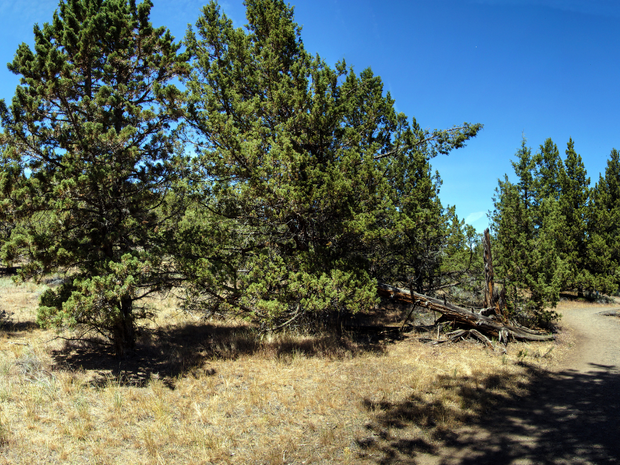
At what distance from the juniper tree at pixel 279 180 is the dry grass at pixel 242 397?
4.81 feet

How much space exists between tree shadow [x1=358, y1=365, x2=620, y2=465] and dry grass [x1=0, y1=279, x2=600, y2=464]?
0.05 m

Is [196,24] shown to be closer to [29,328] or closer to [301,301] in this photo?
[301,301]

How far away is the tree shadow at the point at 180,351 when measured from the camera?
760 centimetres

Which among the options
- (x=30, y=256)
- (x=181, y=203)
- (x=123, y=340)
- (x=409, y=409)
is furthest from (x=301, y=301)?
(x=30, y=256)

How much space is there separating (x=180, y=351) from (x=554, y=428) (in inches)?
327

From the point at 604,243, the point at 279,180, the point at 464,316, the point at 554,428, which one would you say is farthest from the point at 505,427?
the point at 604,243

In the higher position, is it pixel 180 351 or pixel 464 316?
pixel 464 316

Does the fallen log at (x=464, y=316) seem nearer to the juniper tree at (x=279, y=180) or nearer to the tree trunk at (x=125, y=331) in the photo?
the juniper tree at (x=279, y=180)

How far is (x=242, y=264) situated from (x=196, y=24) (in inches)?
308

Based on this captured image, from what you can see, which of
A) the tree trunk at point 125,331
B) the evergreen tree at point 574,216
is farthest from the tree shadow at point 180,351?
the evergreen tree at point 574,216

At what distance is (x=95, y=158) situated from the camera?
7230 mm

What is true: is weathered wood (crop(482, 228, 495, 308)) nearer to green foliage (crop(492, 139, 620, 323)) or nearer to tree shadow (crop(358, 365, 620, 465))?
green foliage (crop(492, 139, 620, 323))

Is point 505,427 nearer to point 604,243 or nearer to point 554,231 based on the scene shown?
point 554,231

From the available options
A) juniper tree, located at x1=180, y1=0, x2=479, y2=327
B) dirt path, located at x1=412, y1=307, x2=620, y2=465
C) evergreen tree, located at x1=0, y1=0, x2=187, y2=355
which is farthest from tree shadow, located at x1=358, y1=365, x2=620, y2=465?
evergreen tree, located at x1=0, y1=0, x2=187, y2=355
